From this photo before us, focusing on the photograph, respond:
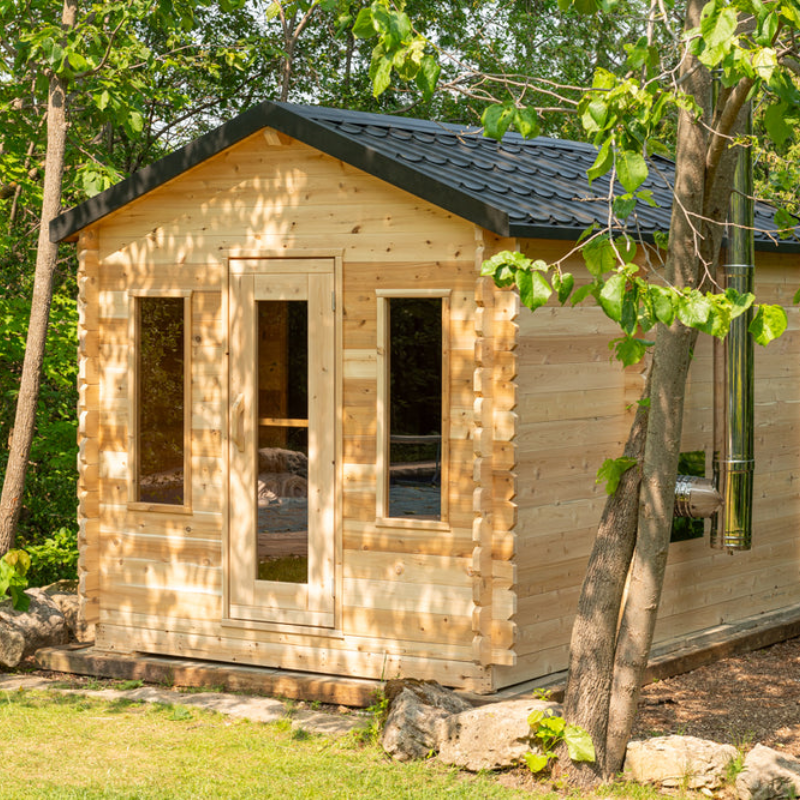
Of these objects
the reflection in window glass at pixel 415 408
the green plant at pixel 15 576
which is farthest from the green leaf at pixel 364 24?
the green plant at pixel 15 576

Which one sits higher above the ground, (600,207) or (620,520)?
(600,207)

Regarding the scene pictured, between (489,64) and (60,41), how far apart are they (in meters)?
11.3

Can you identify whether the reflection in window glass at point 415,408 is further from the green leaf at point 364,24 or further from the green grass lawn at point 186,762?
the green leaf at point 364,24

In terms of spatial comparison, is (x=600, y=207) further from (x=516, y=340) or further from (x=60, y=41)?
(x=60, y=41)

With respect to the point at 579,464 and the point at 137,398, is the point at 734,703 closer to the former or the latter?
the point at 579,464

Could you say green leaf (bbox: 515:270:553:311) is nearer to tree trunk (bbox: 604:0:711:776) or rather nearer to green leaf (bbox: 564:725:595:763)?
tree trunk (bbox: 604:0:711:776)

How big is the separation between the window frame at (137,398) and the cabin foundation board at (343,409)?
0.06ft

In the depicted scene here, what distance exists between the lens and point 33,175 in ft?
46.0

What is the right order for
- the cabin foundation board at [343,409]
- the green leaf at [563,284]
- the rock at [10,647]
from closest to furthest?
the green leaf at [563,284] < the cabin foundation board at [343,409] < the rock at [10,647]

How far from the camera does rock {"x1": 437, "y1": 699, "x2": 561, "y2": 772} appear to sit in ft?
20.4

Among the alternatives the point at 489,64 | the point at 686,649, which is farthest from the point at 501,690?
the point at 489,64

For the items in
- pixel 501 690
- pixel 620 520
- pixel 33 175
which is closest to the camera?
pixel 620 520

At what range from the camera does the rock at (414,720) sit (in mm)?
6492

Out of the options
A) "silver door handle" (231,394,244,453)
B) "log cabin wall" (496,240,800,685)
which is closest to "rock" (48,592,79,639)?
"silver door handle" (231,394,244,453)
